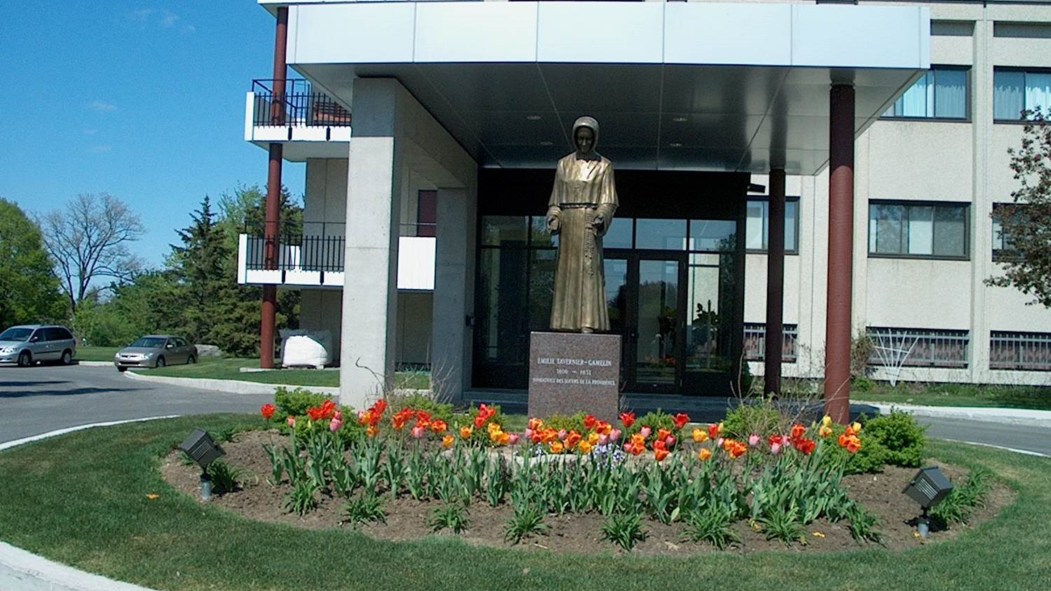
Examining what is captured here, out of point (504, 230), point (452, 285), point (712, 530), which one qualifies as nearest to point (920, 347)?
point (504, 230)

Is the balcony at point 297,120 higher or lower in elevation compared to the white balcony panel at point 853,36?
higher

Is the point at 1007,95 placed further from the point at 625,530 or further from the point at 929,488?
the point at 625,530

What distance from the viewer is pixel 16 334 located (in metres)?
37.9

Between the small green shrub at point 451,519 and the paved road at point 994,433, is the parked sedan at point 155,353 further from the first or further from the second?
the small green shrub at point 451,519

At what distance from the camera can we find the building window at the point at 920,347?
95.7 ft

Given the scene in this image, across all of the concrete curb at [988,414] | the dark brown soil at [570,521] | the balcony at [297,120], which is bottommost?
the dark brown soil at [570,521]

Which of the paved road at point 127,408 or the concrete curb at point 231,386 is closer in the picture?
the paved road at point 127,408

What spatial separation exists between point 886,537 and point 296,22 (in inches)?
385

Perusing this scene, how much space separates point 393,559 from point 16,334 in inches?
1411

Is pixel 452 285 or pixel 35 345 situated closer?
pixel 452 285

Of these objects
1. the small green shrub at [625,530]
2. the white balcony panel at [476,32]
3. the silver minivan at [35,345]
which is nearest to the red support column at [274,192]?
the silver minivan at [35,345]

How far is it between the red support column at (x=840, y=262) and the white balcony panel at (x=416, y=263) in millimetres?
17009

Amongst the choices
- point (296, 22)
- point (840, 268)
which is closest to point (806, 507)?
point (840, 268)

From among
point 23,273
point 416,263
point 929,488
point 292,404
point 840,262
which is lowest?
point 929,488
